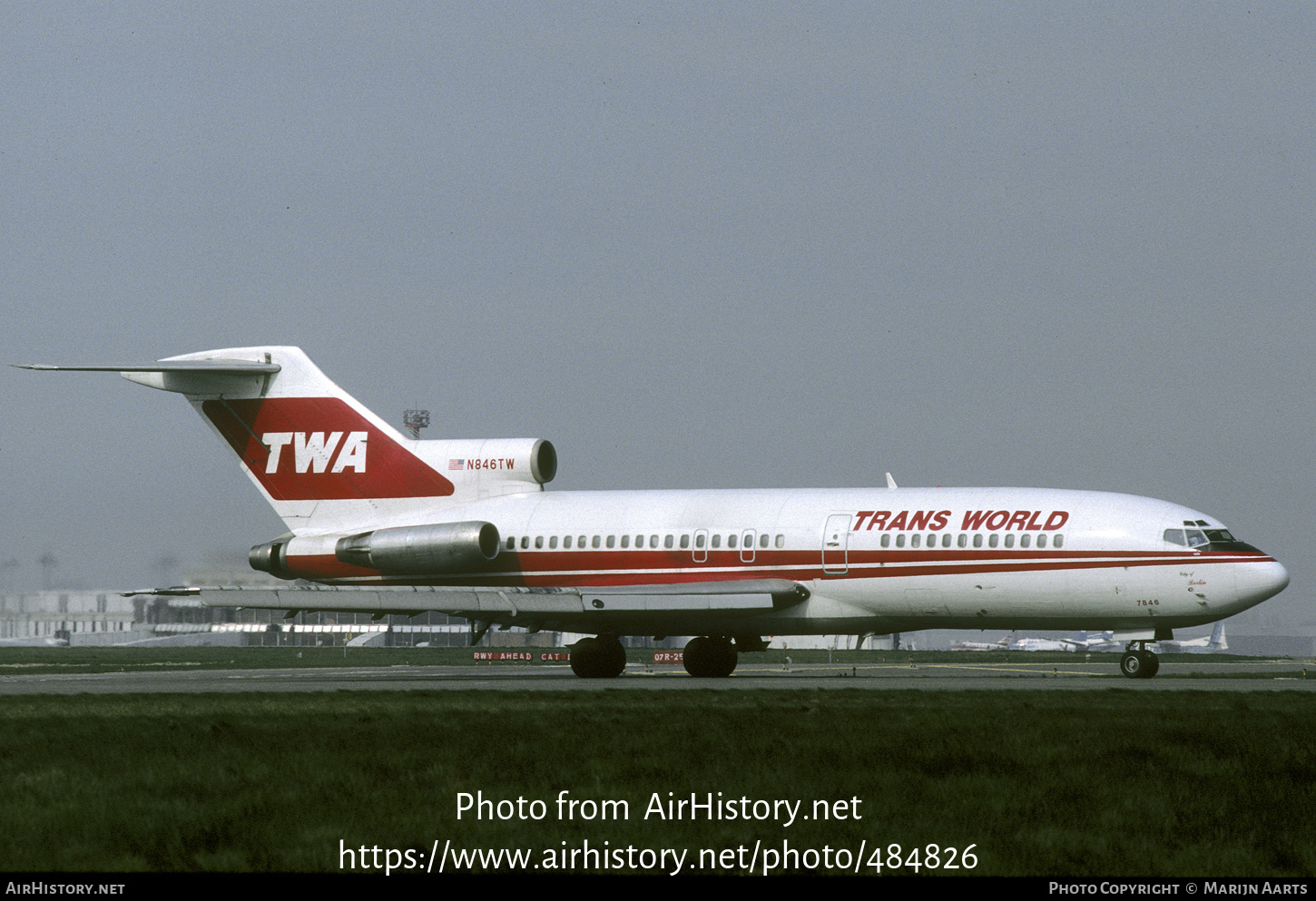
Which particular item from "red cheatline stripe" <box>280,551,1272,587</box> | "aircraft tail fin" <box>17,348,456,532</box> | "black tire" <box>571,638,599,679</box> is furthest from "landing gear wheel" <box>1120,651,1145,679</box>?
"aircraft tail fin" <box>17,348,456,532</box>

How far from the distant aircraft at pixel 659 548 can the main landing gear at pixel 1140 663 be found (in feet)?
0.14

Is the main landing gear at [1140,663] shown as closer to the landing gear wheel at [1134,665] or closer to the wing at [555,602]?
the landing gear wheel at [1134,665]

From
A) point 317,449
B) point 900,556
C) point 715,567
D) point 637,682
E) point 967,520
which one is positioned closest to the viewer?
point 637,682

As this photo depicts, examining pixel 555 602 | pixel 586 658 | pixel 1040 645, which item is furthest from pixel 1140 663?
pixel 1040 645

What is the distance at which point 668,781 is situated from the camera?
15.0 m

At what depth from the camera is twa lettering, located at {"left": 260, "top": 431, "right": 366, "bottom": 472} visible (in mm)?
40406

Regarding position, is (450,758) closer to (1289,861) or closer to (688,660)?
(1289,861)

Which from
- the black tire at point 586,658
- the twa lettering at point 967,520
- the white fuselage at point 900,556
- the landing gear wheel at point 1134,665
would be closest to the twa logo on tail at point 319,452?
the white fuselage at point 900,556

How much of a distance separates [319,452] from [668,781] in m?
27.4

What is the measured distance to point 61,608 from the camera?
3118 inches

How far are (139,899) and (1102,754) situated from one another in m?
10.5

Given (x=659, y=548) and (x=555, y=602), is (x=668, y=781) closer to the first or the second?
(x=555, y=602)

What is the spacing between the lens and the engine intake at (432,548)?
37.7m

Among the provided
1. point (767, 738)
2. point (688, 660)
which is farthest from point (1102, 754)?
point (688, 660)
